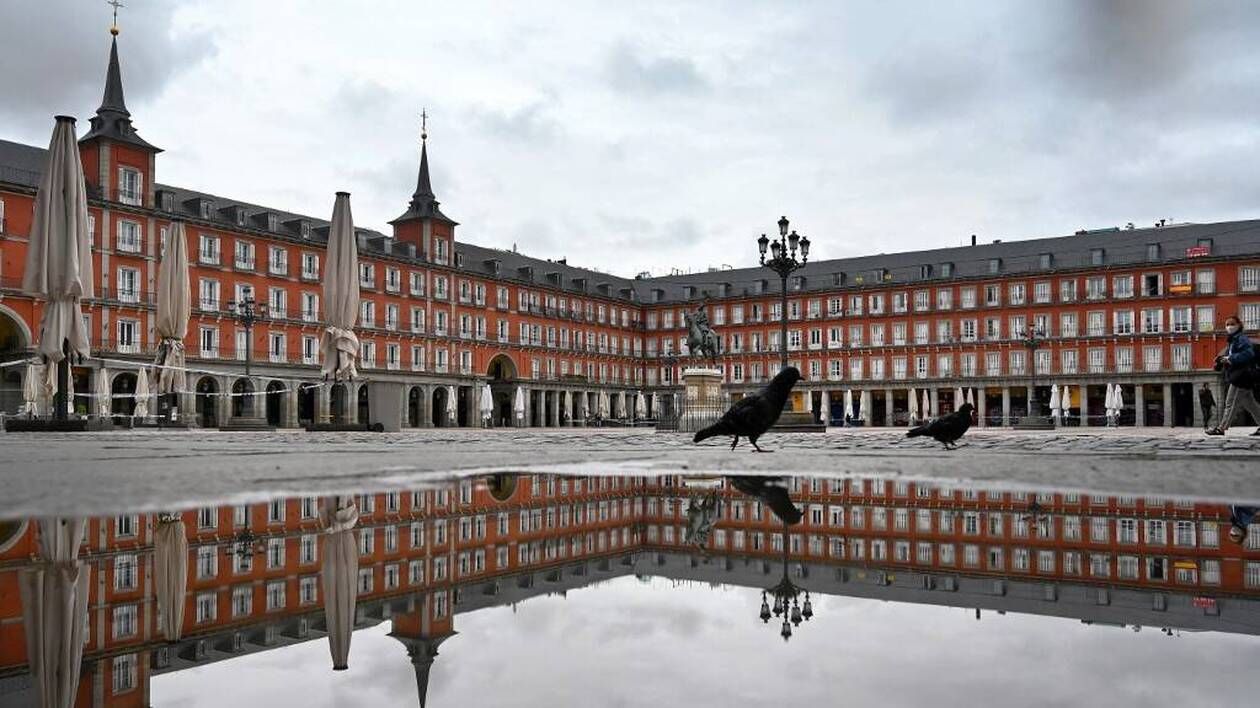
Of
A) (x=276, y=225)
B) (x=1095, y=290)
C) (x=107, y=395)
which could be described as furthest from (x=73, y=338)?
(x=1095, y=290)

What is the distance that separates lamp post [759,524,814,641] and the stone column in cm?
6324

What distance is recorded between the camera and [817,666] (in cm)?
170

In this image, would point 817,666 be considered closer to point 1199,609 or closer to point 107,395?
point 1199,609

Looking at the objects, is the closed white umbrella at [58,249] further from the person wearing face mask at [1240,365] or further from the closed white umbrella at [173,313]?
the person wearing face mask at [1240,365]

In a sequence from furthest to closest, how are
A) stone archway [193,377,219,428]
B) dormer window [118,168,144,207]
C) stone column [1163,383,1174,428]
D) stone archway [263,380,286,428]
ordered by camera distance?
stone column [1163,383,1174,428] → stone archway [263,380,286,428] → stone archway [193,377,219,428] → dormer window [118,168,144,207]

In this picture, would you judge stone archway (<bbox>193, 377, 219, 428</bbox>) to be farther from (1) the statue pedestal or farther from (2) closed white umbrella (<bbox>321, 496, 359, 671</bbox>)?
(2) closed white umbrella (<bbox>321, 496, 359, 671</bbox>)

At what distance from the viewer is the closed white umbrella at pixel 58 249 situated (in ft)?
52.1

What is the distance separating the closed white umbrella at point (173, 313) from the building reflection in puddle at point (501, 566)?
61.6 feet

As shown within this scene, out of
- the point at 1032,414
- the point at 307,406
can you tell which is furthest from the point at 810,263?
the point at 307,406

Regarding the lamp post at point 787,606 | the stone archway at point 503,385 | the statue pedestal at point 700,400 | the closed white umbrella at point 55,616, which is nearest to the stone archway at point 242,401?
the stone archway at point 503,385

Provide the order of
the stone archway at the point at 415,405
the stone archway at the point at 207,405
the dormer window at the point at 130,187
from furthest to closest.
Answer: the stone archway at the point at 415,405 → the stone archway at the point at 207,405 → the dormer window at the point at 130,187

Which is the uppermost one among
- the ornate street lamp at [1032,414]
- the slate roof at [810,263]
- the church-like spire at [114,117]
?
the church-like spire at [114,117]

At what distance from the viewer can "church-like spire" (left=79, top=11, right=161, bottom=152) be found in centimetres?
4125

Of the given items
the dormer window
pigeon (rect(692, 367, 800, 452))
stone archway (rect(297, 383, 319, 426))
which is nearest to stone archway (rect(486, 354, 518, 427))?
stone archway (rect(297, 383, 319, 426))
